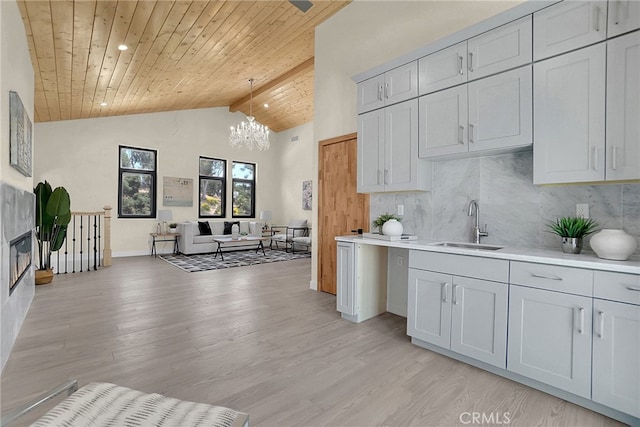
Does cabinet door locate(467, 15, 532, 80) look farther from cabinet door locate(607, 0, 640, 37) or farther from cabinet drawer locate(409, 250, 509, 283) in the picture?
cabinet drawer locate(409, 250, 509, 283)

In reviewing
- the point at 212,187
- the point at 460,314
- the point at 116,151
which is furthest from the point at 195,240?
the point at 460,314

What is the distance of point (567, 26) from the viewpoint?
205 cm

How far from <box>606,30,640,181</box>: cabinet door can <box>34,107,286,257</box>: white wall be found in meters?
8.61

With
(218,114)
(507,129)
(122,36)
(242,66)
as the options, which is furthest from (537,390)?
(218,114)

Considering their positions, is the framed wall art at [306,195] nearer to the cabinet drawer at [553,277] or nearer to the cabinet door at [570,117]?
the cabinet door at [570,117]

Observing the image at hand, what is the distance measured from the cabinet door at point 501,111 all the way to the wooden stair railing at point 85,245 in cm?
655

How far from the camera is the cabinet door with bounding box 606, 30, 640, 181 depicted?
1799mm

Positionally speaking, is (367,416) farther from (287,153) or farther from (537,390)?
(287,153)

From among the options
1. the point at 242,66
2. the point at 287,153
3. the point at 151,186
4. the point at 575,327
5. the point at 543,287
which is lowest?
the point at 575,327

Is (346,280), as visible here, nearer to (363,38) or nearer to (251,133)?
(363,38)

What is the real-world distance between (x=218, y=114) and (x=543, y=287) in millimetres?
9086

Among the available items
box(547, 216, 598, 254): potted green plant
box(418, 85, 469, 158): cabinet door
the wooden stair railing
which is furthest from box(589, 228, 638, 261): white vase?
the wooden stair railing

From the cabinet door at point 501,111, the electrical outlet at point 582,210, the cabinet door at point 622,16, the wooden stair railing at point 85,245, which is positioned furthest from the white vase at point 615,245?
the wooden stair railing at point 85,245

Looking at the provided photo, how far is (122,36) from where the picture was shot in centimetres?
374
